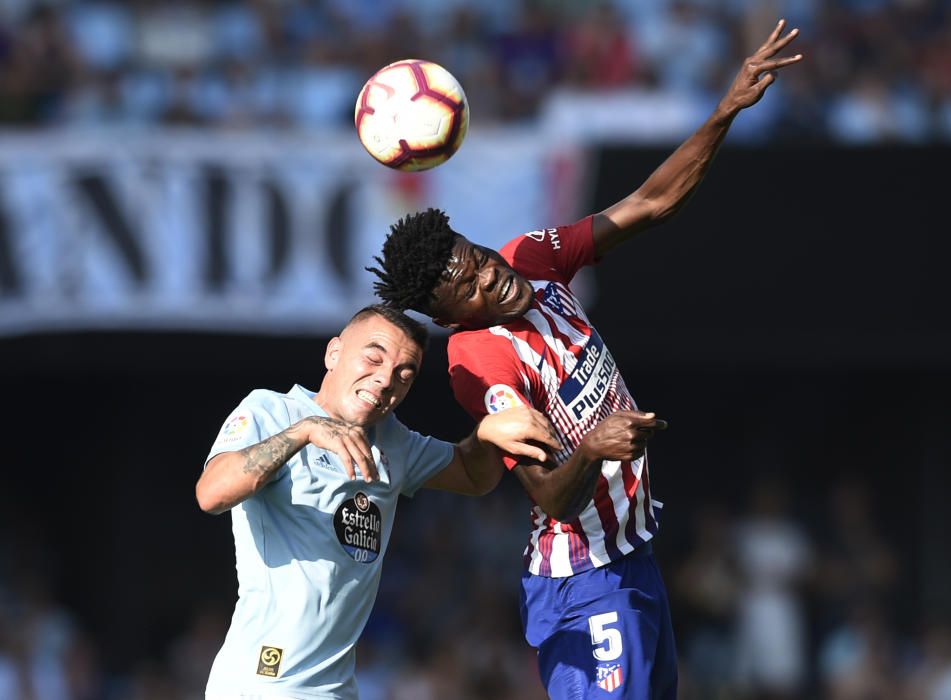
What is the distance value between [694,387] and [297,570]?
10046 mm

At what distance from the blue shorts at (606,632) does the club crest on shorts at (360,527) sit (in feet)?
2.83

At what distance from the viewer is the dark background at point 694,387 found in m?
12.5

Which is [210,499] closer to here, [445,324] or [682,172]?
[445,324]

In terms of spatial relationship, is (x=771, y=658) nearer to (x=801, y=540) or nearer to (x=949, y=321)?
(x=801, y=540)

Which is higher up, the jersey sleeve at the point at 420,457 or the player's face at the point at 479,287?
the player's face at the point at 479,287

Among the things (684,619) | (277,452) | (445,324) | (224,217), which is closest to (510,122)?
(224,217)

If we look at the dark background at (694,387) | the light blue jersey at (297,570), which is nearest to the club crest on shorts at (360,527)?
the light blue jersey at (297,570)

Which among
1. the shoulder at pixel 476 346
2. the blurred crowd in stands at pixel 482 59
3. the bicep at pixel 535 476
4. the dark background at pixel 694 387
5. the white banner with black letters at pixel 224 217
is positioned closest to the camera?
the bicep at pixel 535 476

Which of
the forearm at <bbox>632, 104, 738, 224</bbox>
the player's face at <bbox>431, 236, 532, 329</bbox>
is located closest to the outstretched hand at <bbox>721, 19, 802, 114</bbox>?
the forearm at <bbox>632, 104, 738, 224</bbox>

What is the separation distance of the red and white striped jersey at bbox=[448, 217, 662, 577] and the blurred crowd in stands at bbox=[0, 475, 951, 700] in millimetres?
6337

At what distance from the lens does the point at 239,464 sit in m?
5.12

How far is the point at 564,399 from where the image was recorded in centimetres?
595

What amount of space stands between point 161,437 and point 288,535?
9.38 meters

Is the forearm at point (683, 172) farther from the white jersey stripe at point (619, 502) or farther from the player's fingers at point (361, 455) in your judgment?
the player's fingers at point (361, 455)
